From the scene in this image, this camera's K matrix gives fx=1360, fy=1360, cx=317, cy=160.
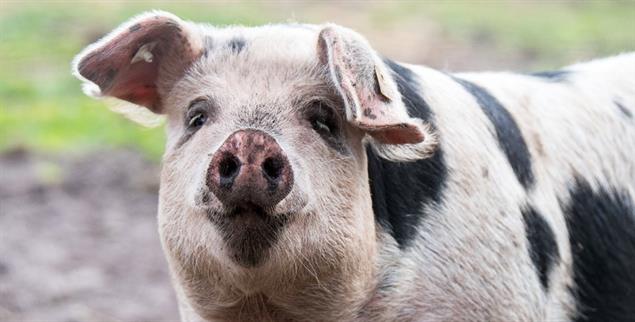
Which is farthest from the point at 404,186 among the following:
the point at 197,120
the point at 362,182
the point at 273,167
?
the point at 273,167

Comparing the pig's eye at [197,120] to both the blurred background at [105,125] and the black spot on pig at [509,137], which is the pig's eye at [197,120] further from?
the blurred background at [105,125]

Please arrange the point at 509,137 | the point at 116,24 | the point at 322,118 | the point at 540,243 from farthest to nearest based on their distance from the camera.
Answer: the point at 116,24 < the point at 509,137 < the point at 540,243 < the point at 322,118

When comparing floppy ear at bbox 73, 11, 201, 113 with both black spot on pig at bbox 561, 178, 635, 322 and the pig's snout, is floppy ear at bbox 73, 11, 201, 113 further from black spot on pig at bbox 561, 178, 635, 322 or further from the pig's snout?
black spot on pig at bbox 561, 178, 635, 322

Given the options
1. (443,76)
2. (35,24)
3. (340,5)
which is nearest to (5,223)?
(443,76)

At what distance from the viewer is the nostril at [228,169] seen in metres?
3.85

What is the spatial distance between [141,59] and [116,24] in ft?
40.0

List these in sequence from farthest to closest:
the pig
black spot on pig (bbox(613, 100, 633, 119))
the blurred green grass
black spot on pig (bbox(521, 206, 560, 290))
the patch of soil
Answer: the blurred green grass → the patch of soil → black spot on pig (bbox(613, 100, 633, 119)) → black spot on pig (bbox(521, 206, 560, 290)) → the pig

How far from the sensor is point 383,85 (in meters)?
4.09

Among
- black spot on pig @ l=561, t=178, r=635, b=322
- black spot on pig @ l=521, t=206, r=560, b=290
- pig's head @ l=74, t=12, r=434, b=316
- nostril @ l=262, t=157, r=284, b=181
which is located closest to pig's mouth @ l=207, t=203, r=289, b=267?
pig's head @ l=74, t=12, r=434, b=316

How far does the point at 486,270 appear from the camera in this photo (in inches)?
184

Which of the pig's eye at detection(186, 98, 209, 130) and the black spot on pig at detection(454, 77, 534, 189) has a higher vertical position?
the pig's eye at detection(186, 98, 209, 130)

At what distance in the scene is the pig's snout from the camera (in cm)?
383

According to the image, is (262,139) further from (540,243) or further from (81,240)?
(81,240)

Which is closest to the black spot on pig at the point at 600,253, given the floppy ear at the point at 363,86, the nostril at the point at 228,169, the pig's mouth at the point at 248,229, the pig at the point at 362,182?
the pig at the point at 362,182
